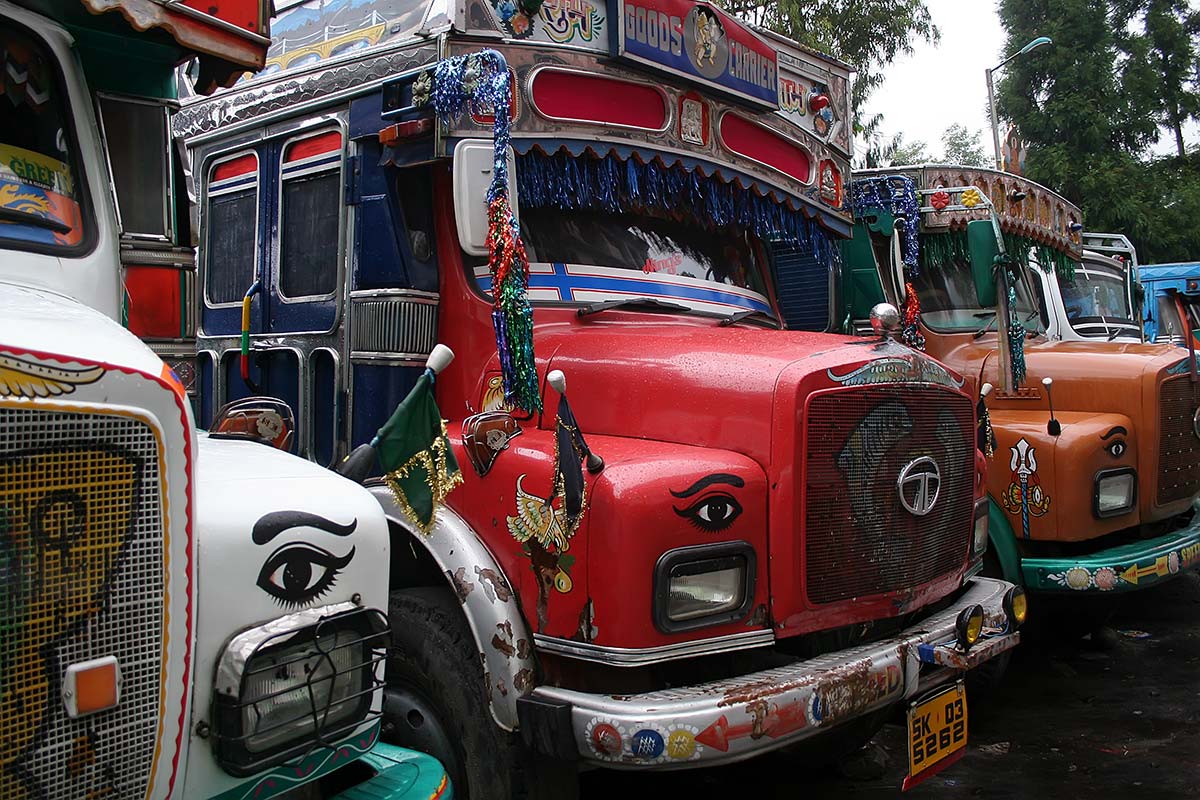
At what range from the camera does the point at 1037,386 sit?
6.02m

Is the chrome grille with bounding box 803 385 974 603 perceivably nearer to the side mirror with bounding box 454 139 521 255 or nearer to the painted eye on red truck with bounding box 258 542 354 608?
the side mirror with bounding box 454 139 521 255

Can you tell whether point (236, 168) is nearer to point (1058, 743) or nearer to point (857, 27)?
point (1058, 743)

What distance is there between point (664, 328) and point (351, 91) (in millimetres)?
1508

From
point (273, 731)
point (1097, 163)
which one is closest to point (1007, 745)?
point (273, 731)

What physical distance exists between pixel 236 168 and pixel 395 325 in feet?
4.52

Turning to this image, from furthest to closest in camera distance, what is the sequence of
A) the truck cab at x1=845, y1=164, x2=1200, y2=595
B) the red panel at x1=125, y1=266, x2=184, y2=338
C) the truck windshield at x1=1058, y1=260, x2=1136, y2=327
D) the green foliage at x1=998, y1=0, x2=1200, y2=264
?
the green foliage at x1=998, y1=0, x2=1200, y2=264 → the truck windshield at x1=1058, y1=260, x2=1136, y2=327 → the truck cab at x1=845, y1=164, x2=1200, y2=595 → the red panel at x1=125, y1=266, x2=184, y2=338

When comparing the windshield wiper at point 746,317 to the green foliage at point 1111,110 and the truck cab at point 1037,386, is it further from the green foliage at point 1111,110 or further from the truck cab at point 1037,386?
the green foliage at point 1111,110

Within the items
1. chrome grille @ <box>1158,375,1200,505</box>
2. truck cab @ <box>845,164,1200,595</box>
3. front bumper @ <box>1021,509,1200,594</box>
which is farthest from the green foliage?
front bumper @ <box>1021,509,1200,594</box>

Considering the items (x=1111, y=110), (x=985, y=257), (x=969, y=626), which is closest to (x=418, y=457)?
(x=969, y=626)

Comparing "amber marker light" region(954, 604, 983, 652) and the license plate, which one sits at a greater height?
"amber marker light" region(954, 604, 983, 652)

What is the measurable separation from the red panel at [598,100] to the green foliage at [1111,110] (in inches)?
862

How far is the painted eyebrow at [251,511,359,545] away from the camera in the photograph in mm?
1950

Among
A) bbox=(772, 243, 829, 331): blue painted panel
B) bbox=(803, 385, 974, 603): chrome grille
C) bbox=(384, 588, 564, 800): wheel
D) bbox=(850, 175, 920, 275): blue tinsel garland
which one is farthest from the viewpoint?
bbox=(850, 175, 920, 275): blue tinsel garland

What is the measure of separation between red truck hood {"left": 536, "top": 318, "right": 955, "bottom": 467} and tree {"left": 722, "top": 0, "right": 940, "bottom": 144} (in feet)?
39.9
